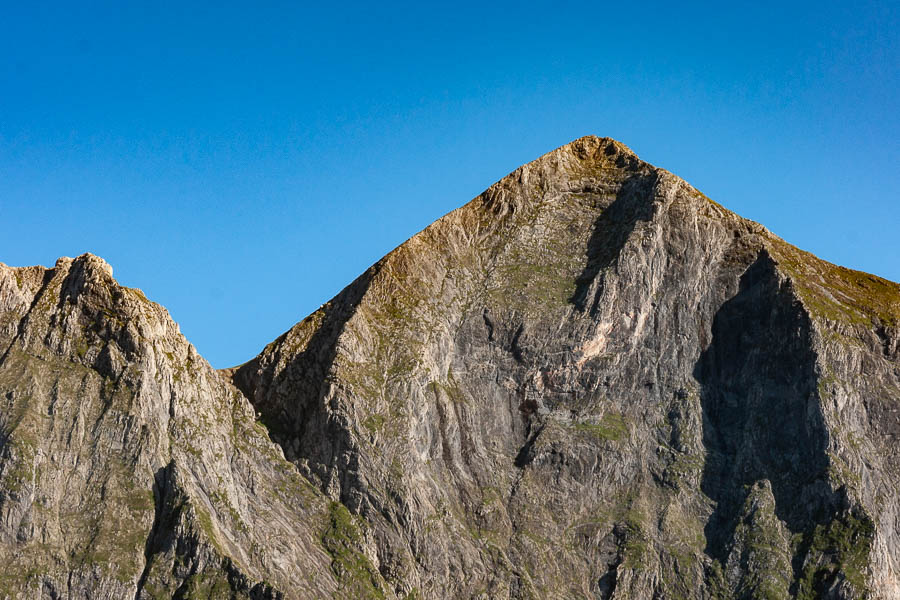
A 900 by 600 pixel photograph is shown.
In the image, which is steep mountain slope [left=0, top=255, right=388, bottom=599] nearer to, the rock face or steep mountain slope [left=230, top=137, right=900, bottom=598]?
the rock face

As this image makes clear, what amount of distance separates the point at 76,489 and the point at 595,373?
6603 centimetres

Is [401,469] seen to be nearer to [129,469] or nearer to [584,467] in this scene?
[584,467]

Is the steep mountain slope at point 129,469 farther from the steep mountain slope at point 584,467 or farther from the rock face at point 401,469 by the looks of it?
the steep mountain slope at point 584,467

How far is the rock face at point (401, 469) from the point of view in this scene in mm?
169625

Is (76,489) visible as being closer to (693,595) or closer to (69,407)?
(69,407)

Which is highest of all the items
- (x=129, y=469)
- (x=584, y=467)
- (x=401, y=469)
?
(x=584, y=467)

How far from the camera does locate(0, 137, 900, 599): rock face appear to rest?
16962cm

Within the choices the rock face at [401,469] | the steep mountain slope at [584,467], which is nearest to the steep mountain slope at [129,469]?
the rock face at [401,469]

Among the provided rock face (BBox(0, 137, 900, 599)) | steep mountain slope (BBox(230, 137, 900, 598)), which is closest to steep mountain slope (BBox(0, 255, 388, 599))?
rock face (BBox(0, 137, 900, 599))

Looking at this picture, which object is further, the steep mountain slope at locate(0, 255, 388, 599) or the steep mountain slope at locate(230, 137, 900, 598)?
the steep mountain slope at locate(230, 137, 900, 598)

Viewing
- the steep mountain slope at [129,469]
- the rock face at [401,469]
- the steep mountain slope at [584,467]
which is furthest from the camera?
the steep mountain slope at [584,467]

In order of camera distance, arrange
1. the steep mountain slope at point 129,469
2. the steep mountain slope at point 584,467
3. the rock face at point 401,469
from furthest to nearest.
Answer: the steep mountain slope at point 584,467, the rock face at point 401,469, the steep mountain slope at point 129,469

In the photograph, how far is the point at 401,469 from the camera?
603ft

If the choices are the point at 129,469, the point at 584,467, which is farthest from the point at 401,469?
the point at 129,469
